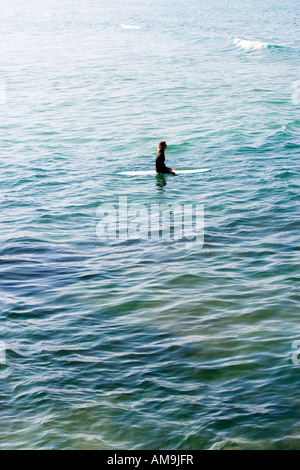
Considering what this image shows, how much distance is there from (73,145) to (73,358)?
56.9 feet

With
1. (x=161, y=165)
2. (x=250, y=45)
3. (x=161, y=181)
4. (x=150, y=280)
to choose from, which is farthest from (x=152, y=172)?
(x=250, y=45)

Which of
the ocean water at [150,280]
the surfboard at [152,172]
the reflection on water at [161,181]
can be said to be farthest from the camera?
the surfboard at [152,172]

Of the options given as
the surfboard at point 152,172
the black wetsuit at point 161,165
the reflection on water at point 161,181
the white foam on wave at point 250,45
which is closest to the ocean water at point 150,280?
the reflection on water at point 161,181

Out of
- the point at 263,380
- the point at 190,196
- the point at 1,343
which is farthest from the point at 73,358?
the point at 190,196

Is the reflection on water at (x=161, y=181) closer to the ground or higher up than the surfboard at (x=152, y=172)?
closer to the ground

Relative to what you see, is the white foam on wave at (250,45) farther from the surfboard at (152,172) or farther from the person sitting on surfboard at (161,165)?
the person sitting on surfboard at (161,165)

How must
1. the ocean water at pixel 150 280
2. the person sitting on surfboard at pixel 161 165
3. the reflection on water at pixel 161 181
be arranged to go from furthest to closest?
the person sitting on surfboard at pixel 161 165
the reflection on water at pixel 161 181
the ocean water at pixel 150 280

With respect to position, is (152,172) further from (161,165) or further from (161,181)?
(161,181)

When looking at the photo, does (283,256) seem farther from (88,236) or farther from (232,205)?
(88,236)

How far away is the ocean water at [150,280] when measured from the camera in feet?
29.1

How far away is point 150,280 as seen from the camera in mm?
13398

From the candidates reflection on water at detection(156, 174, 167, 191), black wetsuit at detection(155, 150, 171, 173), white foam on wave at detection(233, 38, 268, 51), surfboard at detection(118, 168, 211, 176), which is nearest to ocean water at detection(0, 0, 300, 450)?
reflection on water at detection(156, 174, 167, 191)

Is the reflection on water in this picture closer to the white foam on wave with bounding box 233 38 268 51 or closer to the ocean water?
the ocean water

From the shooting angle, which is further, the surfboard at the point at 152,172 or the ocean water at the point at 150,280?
the surfboard at the point at 152,172
